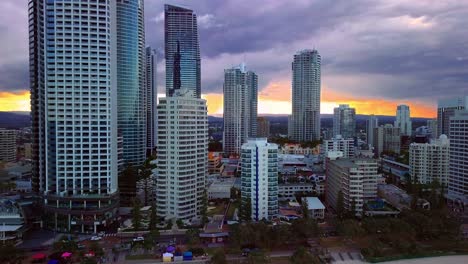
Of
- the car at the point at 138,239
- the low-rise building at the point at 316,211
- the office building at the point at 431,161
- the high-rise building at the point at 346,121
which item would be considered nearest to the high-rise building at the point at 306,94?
the high-rise building at the point at 346,121

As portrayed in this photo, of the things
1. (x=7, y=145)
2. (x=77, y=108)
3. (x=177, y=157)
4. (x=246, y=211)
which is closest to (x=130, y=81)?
(x=77, y=108)

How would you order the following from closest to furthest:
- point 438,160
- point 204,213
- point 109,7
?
point 204,213 < point 109,7 < point 438,160

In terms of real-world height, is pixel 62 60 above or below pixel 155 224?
above

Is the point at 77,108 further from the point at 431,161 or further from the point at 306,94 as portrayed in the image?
the point at 306,94

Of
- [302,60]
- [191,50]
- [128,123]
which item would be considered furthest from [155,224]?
[302,60]

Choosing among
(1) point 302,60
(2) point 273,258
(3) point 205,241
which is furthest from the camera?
(1) point 302,60

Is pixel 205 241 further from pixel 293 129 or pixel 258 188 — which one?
pixel 293 129

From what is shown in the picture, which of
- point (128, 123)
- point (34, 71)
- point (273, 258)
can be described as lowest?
point (273, 258)
